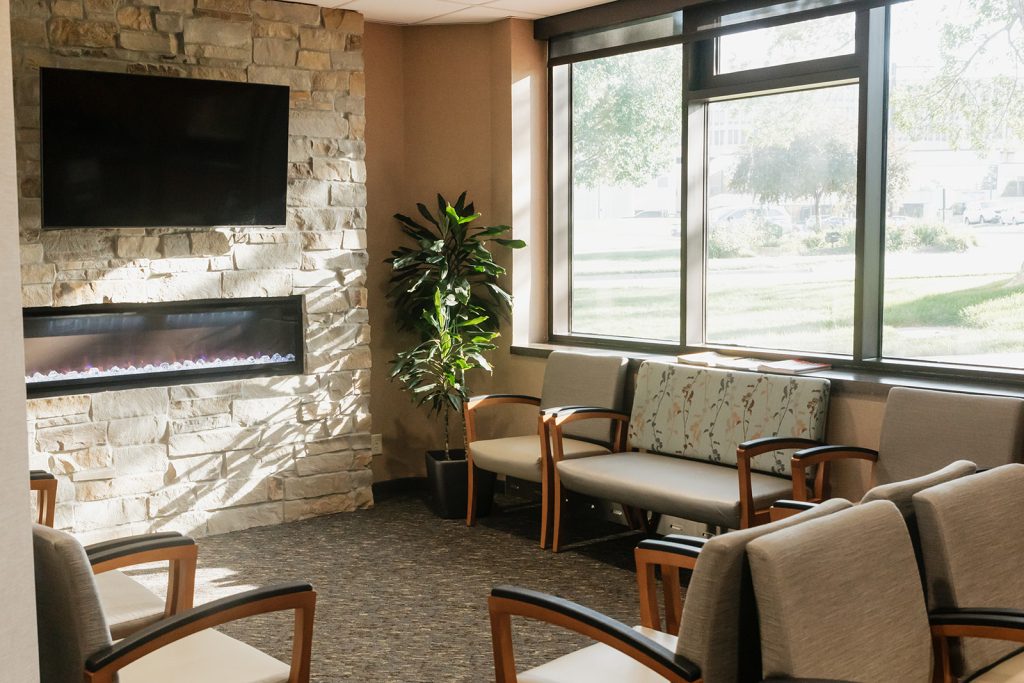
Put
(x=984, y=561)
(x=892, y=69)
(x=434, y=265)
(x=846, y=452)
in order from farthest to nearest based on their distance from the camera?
(x=434, y=265) < (x=892, y=69) < (x=846, y=452) < (x=984, y=561)

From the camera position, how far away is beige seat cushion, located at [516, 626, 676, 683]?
2.47 m

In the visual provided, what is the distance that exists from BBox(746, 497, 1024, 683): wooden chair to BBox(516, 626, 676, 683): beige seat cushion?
0.45 m

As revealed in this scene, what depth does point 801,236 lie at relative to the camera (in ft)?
16.0

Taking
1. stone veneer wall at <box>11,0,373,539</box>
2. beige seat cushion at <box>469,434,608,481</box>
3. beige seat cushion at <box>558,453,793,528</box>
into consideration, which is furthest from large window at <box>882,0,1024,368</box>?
stone veneer wall at <box>11,0,373,539</box>

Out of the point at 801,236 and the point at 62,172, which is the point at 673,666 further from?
the point at 62,172

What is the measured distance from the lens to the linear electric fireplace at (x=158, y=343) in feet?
15.9

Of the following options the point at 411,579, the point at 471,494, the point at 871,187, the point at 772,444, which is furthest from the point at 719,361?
the point at 411,579

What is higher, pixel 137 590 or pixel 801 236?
pixel 801 236

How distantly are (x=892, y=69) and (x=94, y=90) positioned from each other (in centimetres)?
356

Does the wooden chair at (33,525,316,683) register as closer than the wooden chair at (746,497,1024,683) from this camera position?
No

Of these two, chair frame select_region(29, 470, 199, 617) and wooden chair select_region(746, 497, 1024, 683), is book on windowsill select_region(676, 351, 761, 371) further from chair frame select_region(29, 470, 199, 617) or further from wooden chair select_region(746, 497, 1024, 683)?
chair frame select_region(29, 470, 199, 617)

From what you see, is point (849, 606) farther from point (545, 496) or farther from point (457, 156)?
point (457, 156)

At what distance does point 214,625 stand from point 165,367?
2.92 meters

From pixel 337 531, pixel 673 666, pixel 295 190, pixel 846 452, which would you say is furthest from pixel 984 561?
pixel 295 190
